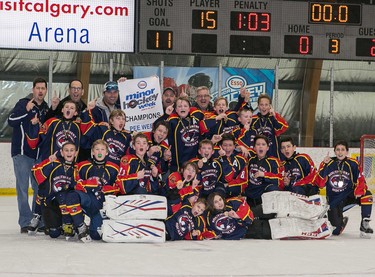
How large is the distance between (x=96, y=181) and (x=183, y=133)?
1217mm

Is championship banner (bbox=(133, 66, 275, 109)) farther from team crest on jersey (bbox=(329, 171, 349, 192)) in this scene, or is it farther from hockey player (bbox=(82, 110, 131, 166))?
hockey player (bbox=(82, 110, 131, 166))

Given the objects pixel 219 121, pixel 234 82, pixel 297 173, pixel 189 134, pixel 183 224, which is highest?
pixel 234 82

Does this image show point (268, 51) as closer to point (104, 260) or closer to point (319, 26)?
point (319, 26)

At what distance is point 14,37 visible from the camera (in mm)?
13344

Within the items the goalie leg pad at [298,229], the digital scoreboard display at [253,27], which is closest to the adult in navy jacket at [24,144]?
the goalie leg pad at [298,229]

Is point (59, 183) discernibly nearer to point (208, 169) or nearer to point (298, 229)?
point (208, 169)

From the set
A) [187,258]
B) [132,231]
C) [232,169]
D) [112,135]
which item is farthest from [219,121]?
[187,258]

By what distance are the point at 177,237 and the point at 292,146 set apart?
170cm

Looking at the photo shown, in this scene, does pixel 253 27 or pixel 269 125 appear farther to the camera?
pixel 253 27

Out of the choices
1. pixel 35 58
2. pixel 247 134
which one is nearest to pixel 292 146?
pixel 247 134

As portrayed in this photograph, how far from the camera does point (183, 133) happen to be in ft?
28.6

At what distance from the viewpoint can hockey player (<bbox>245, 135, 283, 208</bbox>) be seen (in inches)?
333

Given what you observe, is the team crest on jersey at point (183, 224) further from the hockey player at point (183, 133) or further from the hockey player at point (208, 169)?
the hockey player at point (183, 133)

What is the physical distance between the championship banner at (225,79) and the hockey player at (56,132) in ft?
20.3
